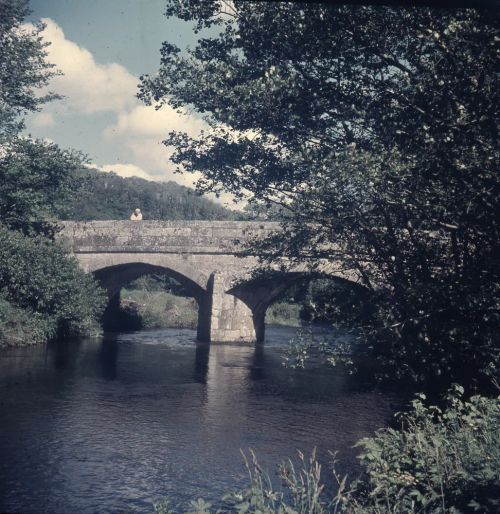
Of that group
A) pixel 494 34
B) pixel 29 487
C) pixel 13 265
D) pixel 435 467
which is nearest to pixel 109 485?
pixel 29 487

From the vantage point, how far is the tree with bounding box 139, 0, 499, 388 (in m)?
6.82

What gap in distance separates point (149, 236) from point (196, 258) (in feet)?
7.85

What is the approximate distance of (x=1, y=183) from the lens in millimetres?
23625

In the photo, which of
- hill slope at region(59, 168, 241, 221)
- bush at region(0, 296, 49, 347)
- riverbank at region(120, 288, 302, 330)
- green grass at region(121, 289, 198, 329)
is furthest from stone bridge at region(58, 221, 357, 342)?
hill slope at region(59, 168, 241, 221)

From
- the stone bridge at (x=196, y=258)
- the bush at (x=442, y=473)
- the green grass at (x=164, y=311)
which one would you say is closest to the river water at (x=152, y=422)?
the bush at (x=442, y=473)

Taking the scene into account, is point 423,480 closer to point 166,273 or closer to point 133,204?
point 166,273

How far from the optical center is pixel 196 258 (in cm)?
2498

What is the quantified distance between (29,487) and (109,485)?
107cm

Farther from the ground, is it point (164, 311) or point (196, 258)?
point (196, 258)

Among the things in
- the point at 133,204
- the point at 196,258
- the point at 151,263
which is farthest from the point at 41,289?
the point at 133,204

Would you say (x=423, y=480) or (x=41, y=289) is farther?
(x=41, y=289)

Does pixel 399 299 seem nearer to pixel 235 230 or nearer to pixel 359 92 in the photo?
pixel 359 92

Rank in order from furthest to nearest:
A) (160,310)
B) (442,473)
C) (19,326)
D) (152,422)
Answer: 1. (160,310)
2. (19,326)
3. (152,422)
4. (442,473)

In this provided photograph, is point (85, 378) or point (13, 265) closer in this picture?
point (85, 378)
